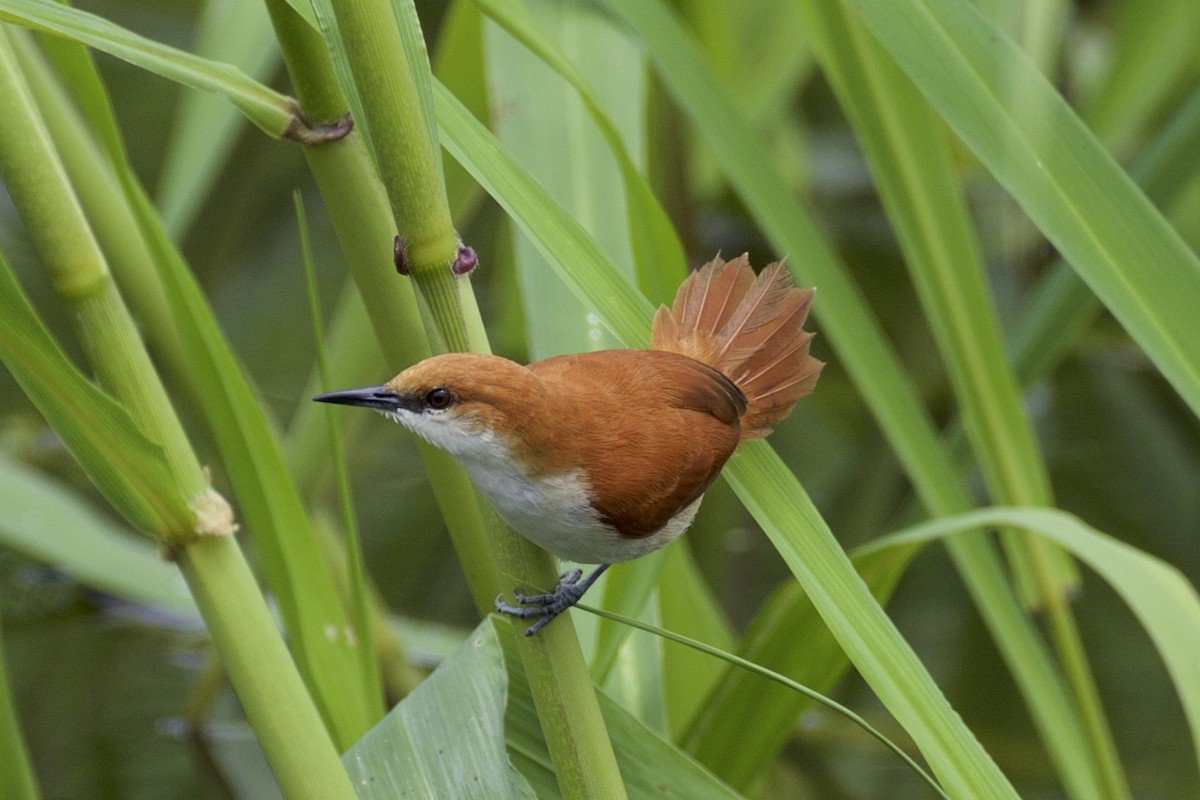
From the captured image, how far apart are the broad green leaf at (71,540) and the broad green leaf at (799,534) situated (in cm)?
146

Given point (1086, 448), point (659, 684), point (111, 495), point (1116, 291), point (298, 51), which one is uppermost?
point (298, 51)

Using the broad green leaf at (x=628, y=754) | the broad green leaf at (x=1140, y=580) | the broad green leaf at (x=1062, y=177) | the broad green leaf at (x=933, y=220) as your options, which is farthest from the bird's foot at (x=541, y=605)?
the broad green leaf at (x=933, y=220)

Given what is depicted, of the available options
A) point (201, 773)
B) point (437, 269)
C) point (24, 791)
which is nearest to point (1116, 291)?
point (437, 269)

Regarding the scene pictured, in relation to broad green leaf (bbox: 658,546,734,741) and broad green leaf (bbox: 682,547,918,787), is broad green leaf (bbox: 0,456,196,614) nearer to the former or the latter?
broad green leaf (bbox: 658,546,734,741)

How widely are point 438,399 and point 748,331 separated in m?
0.43

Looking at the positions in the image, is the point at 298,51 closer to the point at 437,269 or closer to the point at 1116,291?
the point at 437,269

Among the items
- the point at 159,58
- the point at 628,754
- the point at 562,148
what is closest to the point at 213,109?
the point at 562,148

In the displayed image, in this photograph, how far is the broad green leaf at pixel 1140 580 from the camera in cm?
97

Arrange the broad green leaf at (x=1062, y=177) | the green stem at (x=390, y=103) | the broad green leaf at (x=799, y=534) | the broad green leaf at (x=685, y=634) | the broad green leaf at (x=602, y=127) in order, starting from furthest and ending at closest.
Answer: the broad green leaf at (x=685, y=634)
the broad green leaf at (x=602, y=127)
the broad green leaf at (x=1062, y=177)
the broad green leaf at (x=799, y=534)
the green stem at (x=390, y=103)

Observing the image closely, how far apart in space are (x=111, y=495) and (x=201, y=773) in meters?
1.45

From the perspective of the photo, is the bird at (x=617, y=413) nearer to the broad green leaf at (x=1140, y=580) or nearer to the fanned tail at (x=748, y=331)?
the fanned tail at (x=748, y=331)

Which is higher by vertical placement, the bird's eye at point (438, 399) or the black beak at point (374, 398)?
the bird's eye at point (438, 399)

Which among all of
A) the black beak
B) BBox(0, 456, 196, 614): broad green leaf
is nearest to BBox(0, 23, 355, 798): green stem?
the black beak

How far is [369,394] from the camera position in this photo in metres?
0.93
